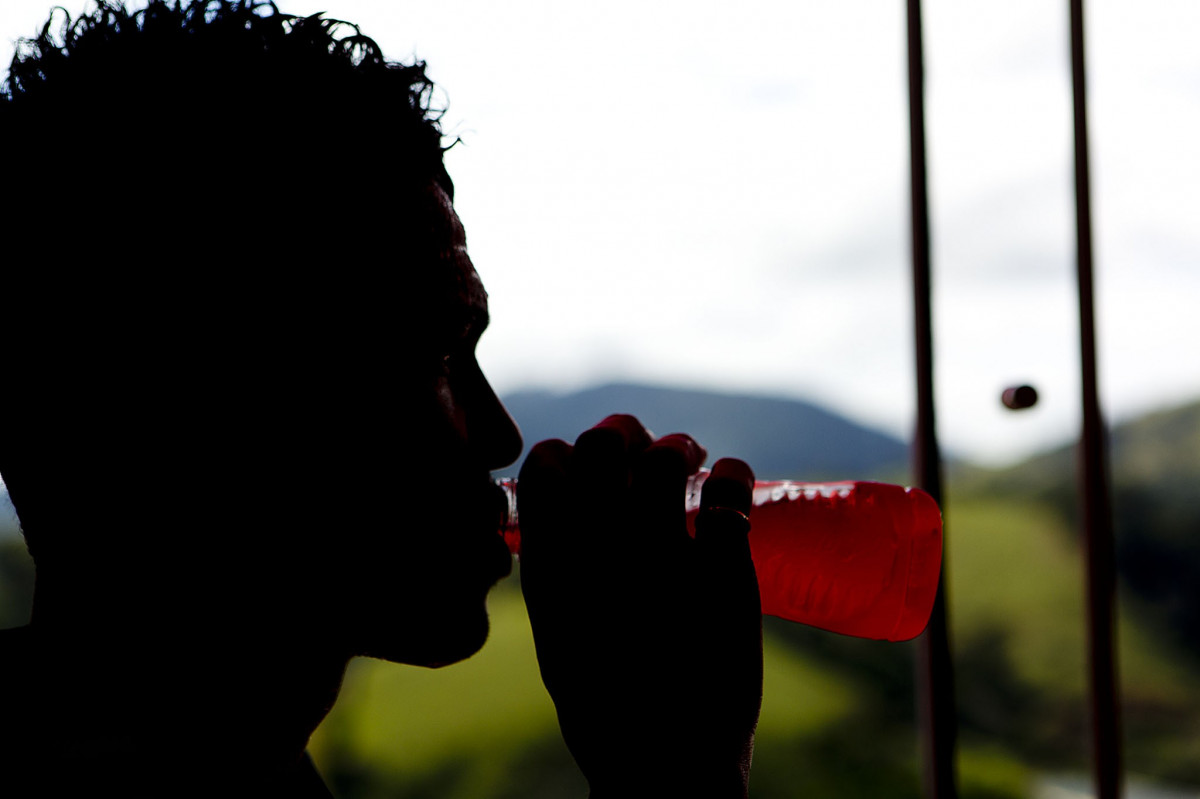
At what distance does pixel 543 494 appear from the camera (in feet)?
2.18

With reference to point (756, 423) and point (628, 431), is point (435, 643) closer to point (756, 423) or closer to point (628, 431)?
point (628, 431)

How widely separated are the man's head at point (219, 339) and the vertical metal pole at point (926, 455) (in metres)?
0.83

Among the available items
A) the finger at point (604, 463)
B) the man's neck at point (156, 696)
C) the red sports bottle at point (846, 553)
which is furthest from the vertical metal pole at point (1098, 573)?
the man's neck at point (156, 696)

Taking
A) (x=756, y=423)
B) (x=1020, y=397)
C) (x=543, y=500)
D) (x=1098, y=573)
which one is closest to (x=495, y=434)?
(x=543, y=500)

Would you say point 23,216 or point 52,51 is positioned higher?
point 52,51

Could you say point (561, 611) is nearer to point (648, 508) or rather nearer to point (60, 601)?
point (648, 508)

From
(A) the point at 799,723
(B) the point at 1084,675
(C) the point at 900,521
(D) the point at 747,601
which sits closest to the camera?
(D) the point at 747,601

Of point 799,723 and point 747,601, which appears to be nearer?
point 747,601

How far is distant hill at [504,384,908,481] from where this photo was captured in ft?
3.87

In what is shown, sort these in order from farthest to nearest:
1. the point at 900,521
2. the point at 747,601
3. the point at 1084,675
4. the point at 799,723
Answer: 1. the point at 799,723
2. the point at 1084,675
3. the point at 900,521
4. the point at 747,601

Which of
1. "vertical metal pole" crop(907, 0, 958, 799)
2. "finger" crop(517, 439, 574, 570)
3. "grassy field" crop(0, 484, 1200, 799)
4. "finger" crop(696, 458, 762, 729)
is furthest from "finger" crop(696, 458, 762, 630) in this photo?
"grassy field" crop(0, 484, 1200, 799)

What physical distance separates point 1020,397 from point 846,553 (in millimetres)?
633

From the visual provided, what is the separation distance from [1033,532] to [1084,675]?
10.4 inches

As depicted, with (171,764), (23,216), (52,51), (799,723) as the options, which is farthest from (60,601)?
(799,723)
